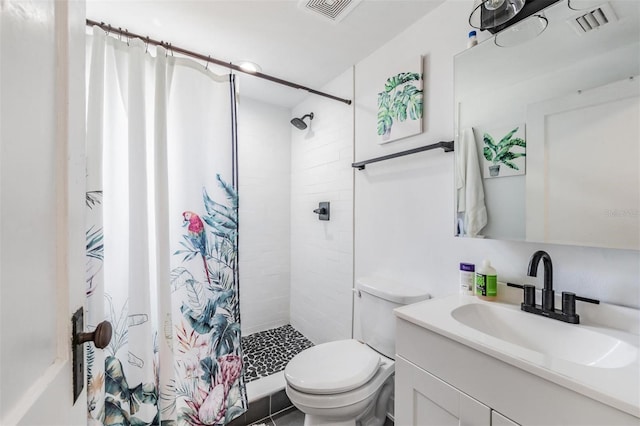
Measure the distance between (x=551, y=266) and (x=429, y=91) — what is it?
1.00 meters

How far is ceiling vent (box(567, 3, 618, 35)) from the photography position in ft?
3.08

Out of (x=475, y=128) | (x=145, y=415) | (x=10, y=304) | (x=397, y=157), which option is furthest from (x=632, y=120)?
(x=145, y=415)

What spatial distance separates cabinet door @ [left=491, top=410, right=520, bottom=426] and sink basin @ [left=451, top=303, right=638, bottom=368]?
11.1 inches

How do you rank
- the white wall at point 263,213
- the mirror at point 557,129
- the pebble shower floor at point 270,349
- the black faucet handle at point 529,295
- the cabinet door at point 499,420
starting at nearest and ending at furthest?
the cabinet door at point 499,420 → the mirror at point 557,129 → the black faucet handle at point 529,295 → the pebble shower floor at point 270,349 → the white wall at point 263,213

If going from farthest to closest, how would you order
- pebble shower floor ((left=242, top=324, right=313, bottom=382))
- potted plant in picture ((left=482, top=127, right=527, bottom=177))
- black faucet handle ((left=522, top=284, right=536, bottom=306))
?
1. pebble shower floor ((left=242, top=324, right=313, bottom=382))
2. potted plant in picture ((left=482, top=127, right=527, bottom=177))
3. black faucet handle ((left=522, top=284, right=536, bottom=306))

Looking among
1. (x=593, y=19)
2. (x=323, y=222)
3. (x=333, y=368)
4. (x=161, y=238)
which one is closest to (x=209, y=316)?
(x=161, y=238)

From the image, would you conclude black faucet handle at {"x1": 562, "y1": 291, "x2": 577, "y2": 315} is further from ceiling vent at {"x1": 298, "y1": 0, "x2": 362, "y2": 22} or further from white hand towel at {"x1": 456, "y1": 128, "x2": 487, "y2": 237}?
ceiling vent at {"x1": 298, "y1": 0, "x2": 362, "y2": 22}

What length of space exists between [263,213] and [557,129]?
84.6 inches

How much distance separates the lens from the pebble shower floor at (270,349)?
79.3 inches

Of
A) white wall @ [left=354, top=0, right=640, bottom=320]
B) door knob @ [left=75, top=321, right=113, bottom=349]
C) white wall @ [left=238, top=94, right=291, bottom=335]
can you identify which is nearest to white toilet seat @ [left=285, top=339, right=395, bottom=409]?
white wall @ [left=354, top=0, right=640, bottom=320]

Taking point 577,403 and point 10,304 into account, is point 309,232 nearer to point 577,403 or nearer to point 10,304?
point 577,403

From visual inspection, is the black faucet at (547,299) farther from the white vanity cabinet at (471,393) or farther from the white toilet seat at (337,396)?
the white toilet seat at (337,396)

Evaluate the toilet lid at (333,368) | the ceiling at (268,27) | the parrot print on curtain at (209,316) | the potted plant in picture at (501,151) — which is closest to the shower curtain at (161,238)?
the parrot print on curtain at (209,316)

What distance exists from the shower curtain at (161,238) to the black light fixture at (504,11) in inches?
48.3
